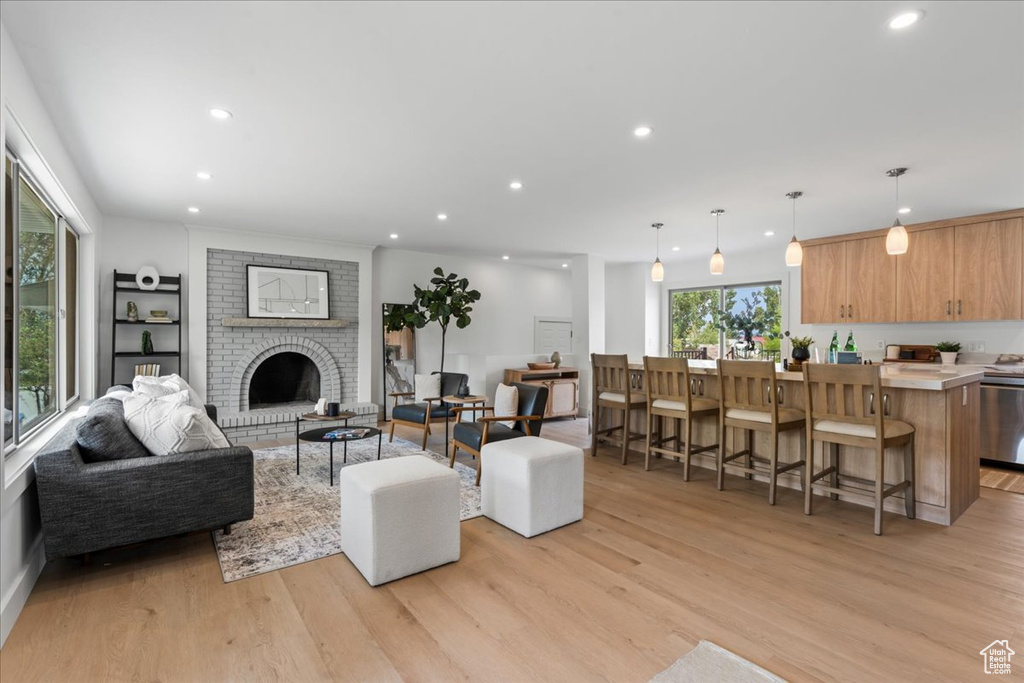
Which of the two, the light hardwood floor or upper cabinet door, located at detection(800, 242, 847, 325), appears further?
upper cabinet door, located at detection(800, 242, 847, 325)

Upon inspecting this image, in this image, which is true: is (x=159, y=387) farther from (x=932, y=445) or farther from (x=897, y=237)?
(x=897, y=237)

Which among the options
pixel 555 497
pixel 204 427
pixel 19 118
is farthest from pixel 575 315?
pixel 19 118

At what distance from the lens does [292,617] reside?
2.15m

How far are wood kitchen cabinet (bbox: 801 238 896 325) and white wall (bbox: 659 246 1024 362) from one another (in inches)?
16.1

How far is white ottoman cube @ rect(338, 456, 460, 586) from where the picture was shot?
2414 millimetres

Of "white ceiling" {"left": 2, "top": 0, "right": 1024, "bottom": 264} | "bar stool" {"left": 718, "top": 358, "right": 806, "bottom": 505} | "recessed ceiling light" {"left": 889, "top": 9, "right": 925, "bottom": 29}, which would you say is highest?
"white ceiling" {"left": 2, "top": 0, "right": 1024, "bottom": 264}

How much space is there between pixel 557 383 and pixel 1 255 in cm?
569

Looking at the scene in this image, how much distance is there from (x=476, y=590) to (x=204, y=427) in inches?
71.8

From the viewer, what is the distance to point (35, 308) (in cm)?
321

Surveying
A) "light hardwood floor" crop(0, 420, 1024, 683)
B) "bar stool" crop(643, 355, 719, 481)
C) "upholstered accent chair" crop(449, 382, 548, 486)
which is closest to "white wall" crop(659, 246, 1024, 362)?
"light hardwood floor" crop(0, 420, 1024, 683)

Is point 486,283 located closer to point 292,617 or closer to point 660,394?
point 660,394

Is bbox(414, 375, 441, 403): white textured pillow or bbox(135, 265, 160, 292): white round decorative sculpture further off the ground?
bbox(135, 265, 160, 292): white round decorative sculpture

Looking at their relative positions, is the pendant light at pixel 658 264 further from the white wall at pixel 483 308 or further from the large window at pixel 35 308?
the large window at pixel 35 308

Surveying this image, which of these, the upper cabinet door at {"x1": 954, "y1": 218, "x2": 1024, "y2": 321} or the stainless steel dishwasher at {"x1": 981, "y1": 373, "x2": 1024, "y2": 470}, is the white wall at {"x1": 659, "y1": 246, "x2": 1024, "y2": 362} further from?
the stainless steel dishwasher at {"x1": 981, "y1": 373, "x2": 1024, "y2": 470}
